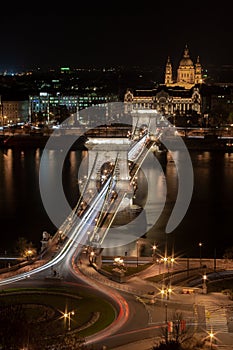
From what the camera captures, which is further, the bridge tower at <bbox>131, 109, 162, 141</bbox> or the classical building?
the classical building

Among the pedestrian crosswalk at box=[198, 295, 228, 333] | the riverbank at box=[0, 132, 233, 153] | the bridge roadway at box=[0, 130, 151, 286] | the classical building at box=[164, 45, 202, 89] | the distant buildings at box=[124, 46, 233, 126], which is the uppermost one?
the classical building at box=[164, 45, 202, 89]

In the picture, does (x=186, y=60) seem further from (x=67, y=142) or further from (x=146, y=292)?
(x=146, y=292)

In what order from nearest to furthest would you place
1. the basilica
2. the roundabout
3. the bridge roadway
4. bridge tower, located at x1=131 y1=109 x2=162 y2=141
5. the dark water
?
→ 1. the roundabout
2. the bridge roadway
3. the dark water
4. bridge tower, located at x1=131 y1=109 x2=162 y2=141
5. the basilica

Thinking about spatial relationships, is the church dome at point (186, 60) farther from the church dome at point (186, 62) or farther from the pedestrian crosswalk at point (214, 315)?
the pedestrian crosswalk at point (214, 315)

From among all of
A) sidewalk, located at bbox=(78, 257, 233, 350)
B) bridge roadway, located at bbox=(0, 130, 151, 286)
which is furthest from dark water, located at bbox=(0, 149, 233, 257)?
sidewalk, located at bbox=(78, 257, 233, 350)

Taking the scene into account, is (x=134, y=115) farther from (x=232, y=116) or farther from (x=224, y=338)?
(x=224, y=338)

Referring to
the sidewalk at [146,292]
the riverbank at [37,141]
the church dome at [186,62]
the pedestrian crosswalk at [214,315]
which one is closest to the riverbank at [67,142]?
the riverbank at [37,141]

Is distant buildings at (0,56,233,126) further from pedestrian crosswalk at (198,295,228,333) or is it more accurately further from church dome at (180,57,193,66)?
pedestrian crosswalk at (198,295,228,333)
